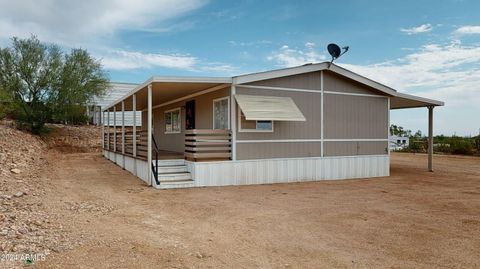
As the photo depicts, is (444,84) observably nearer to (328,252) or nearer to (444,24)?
(444,24)

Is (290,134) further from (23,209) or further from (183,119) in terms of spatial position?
(23,209)

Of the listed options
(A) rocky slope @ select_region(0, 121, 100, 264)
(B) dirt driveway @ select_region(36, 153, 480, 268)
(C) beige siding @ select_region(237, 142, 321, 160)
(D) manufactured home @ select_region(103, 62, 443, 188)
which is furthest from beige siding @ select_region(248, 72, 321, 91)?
(A) rocky slope @ select_region(0, 121, 100, 264)

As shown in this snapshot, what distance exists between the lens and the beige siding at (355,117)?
10.6 meters

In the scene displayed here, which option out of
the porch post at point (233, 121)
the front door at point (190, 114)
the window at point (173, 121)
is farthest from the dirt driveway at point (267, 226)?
the window at point (173, 121)

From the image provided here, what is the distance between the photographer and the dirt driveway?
358 cm

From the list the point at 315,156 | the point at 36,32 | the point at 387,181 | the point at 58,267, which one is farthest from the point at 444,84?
the point at 36,32

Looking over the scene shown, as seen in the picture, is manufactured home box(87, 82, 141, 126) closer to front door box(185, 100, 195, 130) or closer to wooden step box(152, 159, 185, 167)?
front door box(185, 100, 195, 130)

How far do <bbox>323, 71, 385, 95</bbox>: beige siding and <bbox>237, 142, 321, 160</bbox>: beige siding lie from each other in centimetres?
180

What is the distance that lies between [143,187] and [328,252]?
567 cm

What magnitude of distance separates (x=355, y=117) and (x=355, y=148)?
0.97 meters

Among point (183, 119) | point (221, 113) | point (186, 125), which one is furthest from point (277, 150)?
point (183, 119)

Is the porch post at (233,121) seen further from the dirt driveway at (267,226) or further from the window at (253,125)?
the dirt driveway at (267,226)

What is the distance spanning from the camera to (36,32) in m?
17.0

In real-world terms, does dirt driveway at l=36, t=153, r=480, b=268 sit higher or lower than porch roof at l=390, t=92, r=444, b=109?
lower
